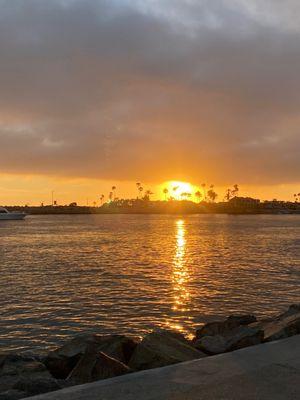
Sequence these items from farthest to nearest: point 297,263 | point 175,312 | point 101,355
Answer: point 297,263, point 175,312, point 101,355

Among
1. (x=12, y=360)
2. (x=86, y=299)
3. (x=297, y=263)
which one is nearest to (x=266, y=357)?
(x=12, y=360)

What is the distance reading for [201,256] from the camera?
4472cm

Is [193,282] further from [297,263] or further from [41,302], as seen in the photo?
[297,263]

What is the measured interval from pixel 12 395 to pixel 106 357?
5.49 feet

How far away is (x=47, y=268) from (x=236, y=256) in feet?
59.8

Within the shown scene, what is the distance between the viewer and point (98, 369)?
26.1ft

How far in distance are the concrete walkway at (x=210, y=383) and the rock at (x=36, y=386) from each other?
126cm

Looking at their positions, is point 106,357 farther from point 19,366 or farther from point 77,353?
point 77,353

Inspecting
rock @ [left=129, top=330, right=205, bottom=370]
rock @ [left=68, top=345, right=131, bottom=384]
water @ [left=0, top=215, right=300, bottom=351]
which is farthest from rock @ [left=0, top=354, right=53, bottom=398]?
water @ [left=0, top=215, right=300, bottom=351]

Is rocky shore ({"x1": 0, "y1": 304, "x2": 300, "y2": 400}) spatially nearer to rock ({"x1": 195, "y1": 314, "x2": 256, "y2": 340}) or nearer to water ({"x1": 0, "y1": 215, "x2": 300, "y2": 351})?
rock ({"x1": 195, "y1": 314, "x2": 256, "y2": 340})

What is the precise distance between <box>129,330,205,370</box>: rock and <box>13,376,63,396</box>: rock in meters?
1.88

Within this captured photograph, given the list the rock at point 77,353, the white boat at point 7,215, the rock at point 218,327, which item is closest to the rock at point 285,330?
the rock at point 218,327

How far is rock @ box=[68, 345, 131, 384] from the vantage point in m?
7.84

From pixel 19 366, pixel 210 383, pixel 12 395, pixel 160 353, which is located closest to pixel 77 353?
pixel 19 366
